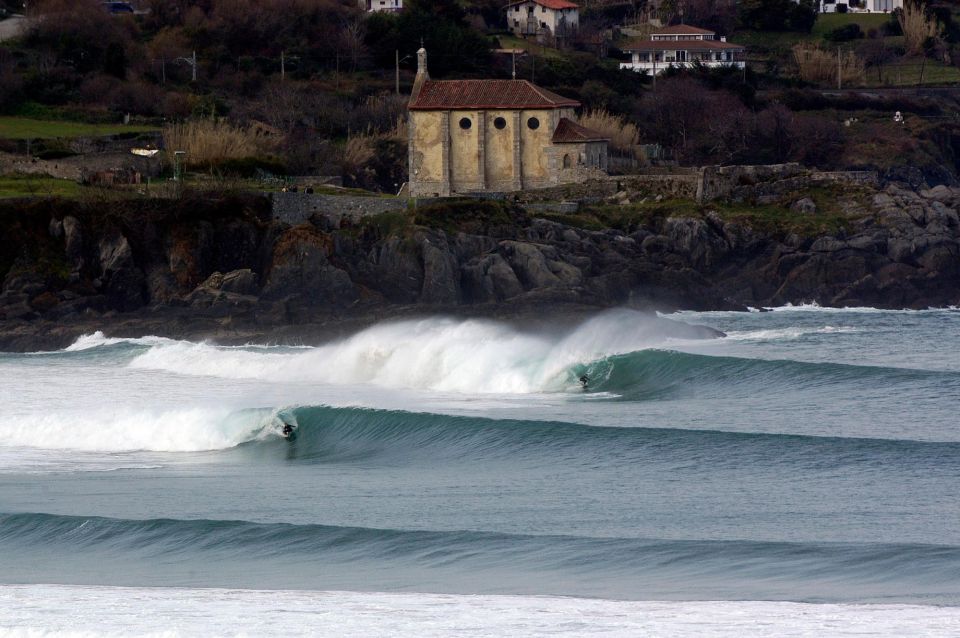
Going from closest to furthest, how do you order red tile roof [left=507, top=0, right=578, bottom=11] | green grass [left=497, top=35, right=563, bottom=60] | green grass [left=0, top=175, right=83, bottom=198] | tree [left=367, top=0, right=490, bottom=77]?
green grass [left=0, top=175, right=83, bottom=198] < tree [left=367, top=0, right=490, bottom=77] < green grass [left=497, top=35, right=563, bottom=60] < red tile roof [left=507, top=0, right=578, bottom=11]

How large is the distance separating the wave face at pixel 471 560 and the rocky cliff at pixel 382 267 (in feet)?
64.2

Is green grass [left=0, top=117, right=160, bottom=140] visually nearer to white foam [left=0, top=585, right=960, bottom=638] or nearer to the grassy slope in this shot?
the grassy slope

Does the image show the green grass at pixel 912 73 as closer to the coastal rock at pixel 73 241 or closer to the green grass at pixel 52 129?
the green grass at pixel 52 129

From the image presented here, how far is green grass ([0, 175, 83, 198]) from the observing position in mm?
47094

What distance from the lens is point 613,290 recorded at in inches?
1786

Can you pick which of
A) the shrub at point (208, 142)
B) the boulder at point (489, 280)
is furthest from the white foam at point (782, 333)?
the shrub at point (208, 142)

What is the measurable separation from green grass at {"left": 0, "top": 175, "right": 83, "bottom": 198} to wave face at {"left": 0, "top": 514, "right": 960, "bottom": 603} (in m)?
A: 25.7

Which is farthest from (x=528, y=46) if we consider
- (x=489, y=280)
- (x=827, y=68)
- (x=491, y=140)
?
(x=489, y=280)

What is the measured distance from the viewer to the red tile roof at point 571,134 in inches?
2238

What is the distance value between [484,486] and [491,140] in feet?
112

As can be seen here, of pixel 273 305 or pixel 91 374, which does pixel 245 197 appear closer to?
pixel 273 305

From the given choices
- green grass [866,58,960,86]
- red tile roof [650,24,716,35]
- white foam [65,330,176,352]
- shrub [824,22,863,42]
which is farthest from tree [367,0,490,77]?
white foam [65,330,176,352]

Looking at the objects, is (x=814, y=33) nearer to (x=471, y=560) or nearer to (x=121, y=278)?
(x=121, y=278)

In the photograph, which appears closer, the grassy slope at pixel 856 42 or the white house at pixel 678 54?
the white house at pixel 678 54
